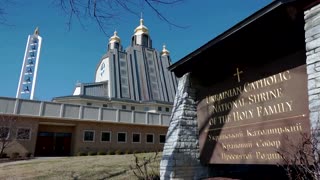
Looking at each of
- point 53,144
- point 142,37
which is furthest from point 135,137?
point 142,37

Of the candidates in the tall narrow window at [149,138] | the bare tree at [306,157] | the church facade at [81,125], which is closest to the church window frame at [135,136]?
the church facade at [81,125]

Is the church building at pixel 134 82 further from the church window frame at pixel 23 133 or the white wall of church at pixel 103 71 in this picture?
the church window frame at pixel 23 133

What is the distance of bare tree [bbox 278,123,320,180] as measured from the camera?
14.7 ft

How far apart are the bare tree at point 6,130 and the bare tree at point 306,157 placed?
86.3 ft

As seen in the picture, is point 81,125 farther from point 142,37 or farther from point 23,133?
point 142,37

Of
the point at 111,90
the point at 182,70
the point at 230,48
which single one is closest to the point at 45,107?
the point at 111,90

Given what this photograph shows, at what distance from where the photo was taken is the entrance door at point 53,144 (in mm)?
32469

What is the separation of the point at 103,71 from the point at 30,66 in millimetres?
21429

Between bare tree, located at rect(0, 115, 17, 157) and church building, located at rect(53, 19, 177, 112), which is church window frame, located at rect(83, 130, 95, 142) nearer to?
bare tree, located at rect(0, 115, 17, 157)

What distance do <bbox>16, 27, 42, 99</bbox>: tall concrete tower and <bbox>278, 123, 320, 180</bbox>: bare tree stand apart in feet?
209

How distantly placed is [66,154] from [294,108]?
30.6 m

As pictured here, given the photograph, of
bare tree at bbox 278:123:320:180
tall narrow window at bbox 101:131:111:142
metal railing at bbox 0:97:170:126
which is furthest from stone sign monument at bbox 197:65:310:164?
tall narrow window at bbox 101:131:111:142

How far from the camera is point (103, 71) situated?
5669 centimetres

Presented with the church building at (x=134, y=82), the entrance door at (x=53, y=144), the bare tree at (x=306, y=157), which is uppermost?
the church building at (x=134, y=82)
